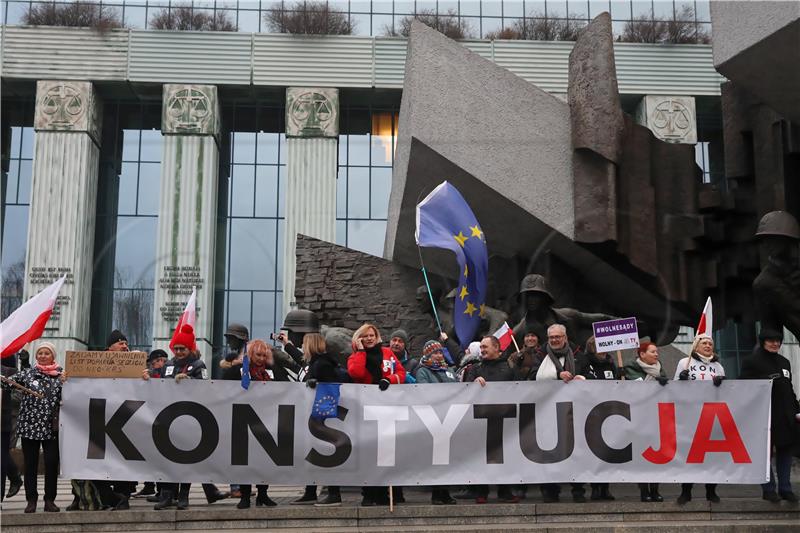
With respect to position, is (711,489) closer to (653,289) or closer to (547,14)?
(653,289)

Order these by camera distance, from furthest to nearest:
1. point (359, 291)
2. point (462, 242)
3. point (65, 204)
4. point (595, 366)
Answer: point (65, 204), point (359, 291), point (462, 242), point (595, 366)

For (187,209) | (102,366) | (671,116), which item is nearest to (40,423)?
(102,366)

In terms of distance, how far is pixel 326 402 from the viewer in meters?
7.86

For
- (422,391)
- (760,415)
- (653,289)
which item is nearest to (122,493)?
(422,391)

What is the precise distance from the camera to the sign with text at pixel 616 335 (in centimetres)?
823

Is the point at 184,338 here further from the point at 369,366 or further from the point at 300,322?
the point at 300,322

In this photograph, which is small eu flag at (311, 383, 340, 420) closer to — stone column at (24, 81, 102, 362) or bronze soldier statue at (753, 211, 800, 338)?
bronze soldier statue at (753, 211, 800, 338)

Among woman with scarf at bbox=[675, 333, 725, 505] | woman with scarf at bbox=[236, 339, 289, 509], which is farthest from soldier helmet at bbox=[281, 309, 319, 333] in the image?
woman with scarf at bbox=[675, 333, 725, 505]

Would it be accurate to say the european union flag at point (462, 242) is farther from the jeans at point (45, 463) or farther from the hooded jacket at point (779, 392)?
the jeans at point (45, 463)

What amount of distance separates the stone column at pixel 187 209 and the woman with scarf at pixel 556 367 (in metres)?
22.2

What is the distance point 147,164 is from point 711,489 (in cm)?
2727

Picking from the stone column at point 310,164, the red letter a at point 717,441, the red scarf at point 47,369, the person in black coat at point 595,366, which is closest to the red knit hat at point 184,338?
the red scarf at point 47,369

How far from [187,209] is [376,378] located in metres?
23.7

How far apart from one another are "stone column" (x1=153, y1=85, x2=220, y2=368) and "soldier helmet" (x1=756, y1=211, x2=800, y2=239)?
2226 centimetres
